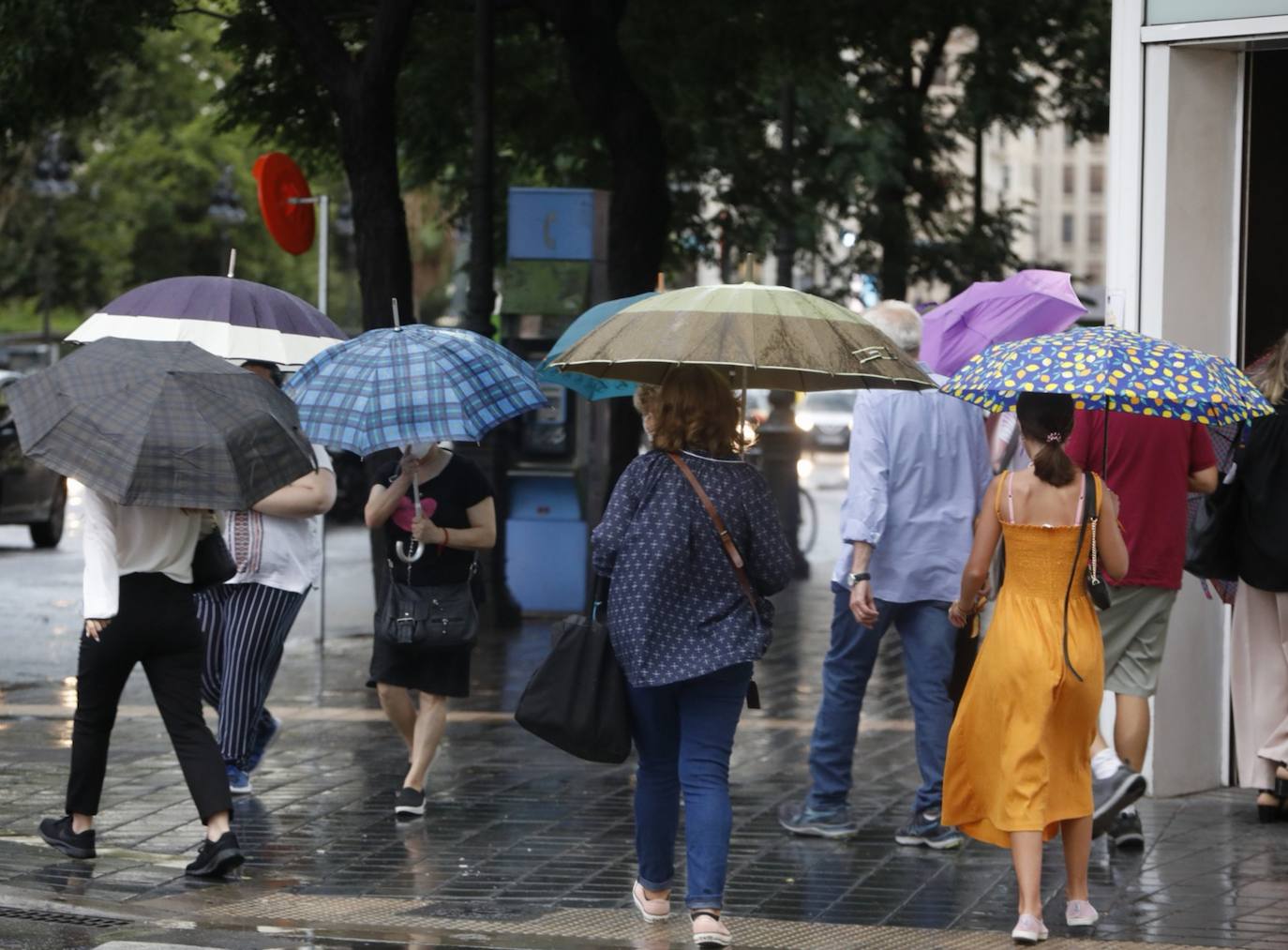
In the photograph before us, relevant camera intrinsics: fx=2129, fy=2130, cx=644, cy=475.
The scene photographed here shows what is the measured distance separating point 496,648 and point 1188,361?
8.14m

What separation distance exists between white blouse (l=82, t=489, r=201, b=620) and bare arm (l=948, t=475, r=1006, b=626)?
254 cm

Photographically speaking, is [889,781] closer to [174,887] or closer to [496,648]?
[174,887]

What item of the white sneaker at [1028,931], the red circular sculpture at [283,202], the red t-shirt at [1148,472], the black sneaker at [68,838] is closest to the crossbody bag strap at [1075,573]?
the white sneaker at [1028,931]

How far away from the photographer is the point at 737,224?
21547 mm

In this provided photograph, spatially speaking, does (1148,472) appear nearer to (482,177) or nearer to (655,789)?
(655,789)

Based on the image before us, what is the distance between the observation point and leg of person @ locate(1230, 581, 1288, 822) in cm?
794

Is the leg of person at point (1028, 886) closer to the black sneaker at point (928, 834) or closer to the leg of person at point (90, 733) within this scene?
the black sneaker at point (928, 834)

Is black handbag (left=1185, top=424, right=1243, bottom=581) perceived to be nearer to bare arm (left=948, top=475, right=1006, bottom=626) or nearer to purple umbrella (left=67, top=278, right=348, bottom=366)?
bare arm (left=948, top=475, right=1006, bottom=626)

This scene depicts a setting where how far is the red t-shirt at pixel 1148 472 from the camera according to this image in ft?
24.3

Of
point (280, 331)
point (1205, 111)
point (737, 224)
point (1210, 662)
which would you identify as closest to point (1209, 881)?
point (1210, 662)

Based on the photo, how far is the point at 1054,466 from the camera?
618cm

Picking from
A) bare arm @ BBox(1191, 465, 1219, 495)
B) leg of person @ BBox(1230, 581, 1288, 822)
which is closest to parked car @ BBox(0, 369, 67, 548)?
leg of person @ BBox(1230, 581, 1288, 822)

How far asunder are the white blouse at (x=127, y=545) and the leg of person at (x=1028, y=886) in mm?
2831

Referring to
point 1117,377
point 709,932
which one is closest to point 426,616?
point 709,932
